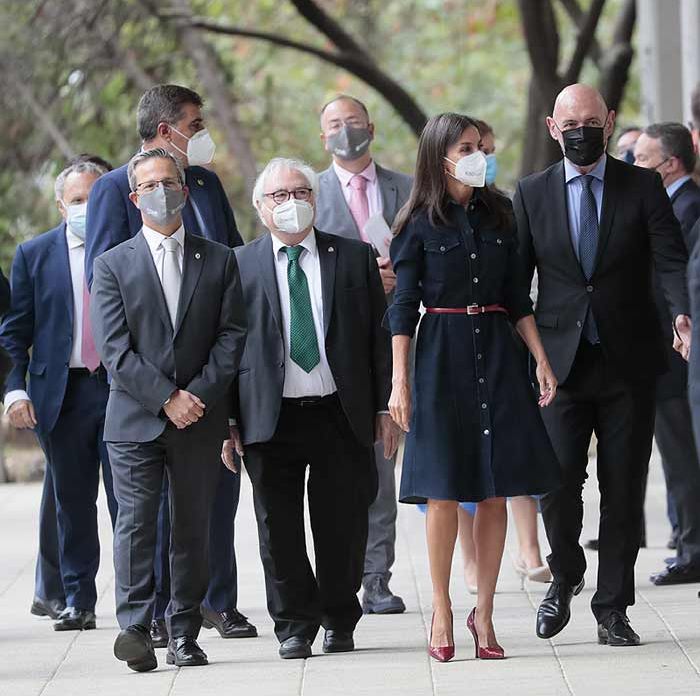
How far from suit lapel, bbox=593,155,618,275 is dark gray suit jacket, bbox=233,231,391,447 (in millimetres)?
903

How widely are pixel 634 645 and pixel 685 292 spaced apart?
1.41m

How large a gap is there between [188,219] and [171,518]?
1.42m

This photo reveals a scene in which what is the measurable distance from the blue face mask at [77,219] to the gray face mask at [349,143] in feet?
3.93

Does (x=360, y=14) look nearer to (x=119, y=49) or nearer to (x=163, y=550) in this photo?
(x=119, y=49)

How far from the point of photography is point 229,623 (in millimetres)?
7816

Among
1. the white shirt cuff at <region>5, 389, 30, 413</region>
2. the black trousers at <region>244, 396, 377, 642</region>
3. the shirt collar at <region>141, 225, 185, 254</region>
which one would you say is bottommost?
the black trousers at <region>244, 396, 377, 642</region>

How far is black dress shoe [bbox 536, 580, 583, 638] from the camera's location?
23.5 feet

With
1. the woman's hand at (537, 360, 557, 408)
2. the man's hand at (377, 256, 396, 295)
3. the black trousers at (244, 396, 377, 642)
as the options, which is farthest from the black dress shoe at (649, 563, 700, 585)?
the woman's hand at (537, 360, 557, 408)

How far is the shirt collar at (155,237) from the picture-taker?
→ 23.1 feet

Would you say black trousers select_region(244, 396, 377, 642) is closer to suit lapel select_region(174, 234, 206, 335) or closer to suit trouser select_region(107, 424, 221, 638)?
suit trouser select_region(107, 424, 221, 638)

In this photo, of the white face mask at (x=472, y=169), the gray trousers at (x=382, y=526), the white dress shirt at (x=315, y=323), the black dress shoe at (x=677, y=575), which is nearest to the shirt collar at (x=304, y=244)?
the white dress shirt at (x=315, y=323)

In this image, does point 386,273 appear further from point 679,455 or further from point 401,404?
point 679,455

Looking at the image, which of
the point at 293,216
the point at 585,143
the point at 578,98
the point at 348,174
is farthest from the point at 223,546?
the point at 578,98

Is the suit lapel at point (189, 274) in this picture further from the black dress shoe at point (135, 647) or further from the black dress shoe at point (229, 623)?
the black dress shoe at point (229, 623)
